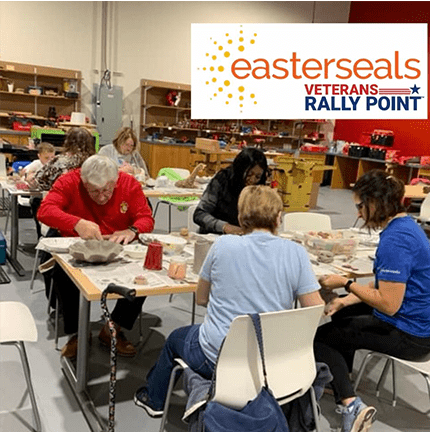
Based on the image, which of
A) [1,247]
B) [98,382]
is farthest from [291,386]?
[1,247]

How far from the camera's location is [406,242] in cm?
209

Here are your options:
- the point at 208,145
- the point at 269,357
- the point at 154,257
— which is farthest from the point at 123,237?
the point at 208,145

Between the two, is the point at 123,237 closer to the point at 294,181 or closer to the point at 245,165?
the point at 245,165

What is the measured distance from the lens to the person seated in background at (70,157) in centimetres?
387

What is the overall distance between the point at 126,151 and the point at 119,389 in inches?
121

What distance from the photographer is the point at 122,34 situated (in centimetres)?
998

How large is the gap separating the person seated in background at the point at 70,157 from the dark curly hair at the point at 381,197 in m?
2.37

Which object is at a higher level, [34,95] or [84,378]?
[34,95]

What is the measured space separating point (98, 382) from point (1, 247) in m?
1.99

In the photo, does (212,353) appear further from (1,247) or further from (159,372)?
(1,247)

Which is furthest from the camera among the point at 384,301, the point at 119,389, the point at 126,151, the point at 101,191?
the point at 126,151

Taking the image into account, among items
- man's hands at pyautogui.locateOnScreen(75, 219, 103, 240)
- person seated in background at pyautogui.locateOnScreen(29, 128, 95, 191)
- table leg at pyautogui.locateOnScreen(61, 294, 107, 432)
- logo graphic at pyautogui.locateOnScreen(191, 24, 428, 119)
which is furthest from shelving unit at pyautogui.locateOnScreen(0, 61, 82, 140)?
table leg at pyautogui.locateOnScreen(61, 294, 107, 432)

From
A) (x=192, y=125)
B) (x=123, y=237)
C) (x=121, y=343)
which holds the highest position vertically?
(x=192, y=125)

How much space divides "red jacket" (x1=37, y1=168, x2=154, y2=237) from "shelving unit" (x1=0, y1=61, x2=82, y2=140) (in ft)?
21.9
